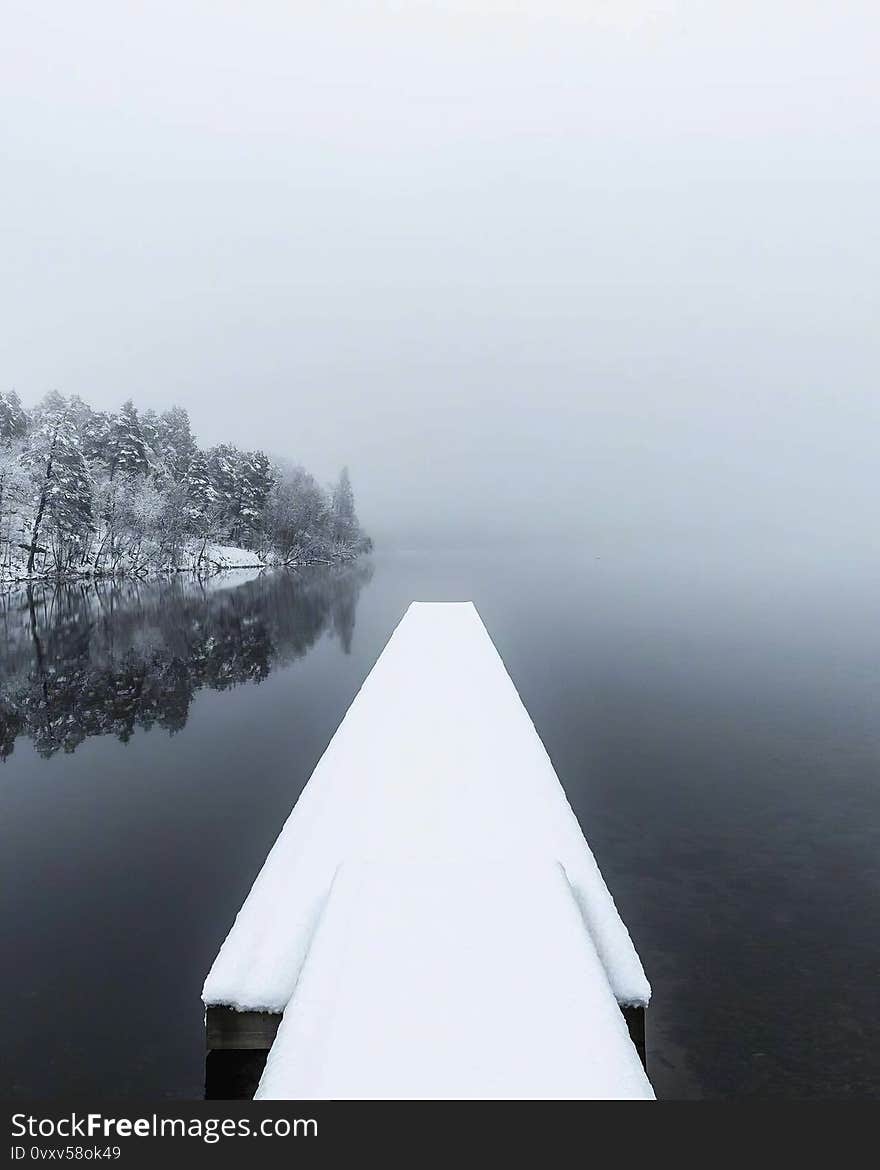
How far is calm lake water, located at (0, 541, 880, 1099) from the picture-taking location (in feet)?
21.6

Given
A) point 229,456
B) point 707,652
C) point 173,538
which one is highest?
point 229,456

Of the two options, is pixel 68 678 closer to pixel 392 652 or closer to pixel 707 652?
pixel 392 652

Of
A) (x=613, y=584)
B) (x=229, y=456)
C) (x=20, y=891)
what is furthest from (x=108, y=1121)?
(x=229, y=456)

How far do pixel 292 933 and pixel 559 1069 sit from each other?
286 centimetres

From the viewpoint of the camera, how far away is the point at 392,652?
2138 centimetres

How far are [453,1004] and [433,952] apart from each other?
22.3 inches

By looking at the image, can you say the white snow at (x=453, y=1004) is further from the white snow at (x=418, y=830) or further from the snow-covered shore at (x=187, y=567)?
the snow-covered shore at (x=187, y=567)

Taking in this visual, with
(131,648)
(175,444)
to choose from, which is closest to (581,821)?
(131,648)

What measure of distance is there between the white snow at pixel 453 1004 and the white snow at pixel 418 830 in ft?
0.42

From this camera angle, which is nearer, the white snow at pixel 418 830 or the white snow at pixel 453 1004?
the white snow at pixel 453 1004

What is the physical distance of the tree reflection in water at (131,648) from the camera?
779 inches

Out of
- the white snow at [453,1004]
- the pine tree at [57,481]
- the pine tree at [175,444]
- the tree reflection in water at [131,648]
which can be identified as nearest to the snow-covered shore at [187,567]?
the pine tree at [57,481]

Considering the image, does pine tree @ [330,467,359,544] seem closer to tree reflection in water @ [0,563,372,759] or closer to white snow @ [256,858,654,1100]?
tree reflection in water @ [0,563,372,759]

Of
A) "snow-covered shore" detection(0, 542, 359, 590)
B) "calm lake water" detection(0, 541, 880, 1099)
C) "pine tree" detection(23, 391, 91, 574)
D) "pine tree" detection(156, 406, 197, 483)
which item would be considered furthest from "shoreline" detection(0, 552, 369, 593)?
"calm lake water" detection(0, 541, 880, 1099)
